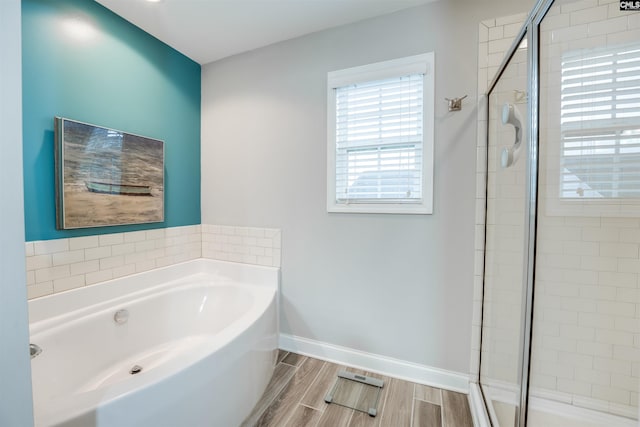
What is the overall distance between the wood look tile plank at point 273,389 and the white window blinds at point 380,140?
1351mm

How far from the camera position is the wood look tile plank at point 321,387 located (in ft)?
5.24

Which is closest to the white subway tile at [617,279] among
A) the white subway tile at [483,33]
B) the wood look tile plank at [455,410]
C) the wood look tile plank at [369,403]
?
the wood look tile plank at [455,410]

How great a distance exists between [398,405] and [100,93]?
285 cm

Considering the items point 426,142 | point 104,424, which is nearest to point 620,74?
point 426,142

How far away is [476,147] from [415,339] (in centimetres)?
137

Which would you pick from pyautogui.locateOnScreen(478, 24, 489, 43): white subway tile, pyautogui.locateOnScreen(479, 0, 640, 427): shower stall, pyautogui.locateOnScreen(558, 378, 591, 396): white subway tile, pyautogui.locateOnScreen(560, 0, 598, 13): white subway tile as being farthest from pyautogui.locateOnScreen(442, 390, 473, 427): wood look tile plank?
pyautogui.locateOnScreen(478, 24, 489, 43): white subway tile

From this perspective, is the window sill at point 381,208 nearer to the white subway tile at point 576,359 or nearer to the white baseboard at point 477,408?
the white subway tile at point 576,359

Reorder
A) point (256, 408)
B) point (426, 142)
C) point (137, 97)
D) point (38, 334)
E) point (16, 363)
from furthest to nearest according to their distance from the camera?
point (137, 97)
point (426, 142)
point (256, 408)
point (38, 334)
point (16, 363)

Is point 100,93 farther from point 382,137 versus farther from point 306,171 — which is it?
point 382,137

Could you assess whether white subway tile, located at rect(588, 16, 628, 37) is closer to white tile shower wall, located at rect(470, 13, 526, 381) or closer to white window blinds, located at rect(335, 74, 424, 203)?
white tile shower wall, located at rect(470, 13, 526, 381)

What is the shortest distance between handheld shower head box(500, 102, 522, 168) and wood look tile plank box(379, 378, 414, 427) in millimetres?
1543

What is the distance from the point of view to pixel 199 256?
2531 mm

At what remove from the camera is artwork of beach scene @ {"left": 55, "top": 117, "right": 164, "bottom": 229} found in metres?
1.55

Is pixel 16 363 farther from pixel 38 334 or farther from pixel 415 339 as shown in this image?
pixel 415 339
